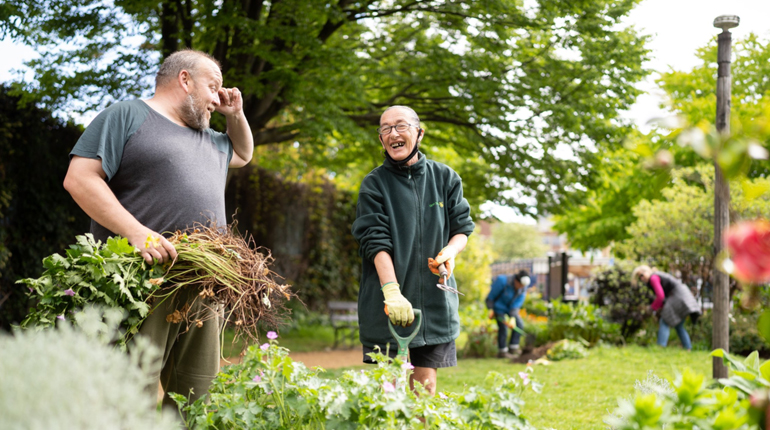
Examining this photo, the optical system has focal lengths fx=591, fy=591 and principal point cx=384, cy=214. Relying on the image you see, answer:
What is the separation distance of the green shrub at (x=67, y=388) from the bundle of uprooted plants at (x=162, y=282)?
2.43 feet

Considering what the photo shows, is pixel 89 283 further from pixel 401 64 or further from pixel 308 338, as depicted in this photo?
pixel 308 338

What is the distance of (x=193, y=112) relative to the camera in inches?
97.7

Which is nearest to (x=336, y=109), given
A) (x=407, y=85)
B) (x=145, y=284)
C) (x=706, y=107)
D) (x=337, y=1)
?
(x=337, y=1)

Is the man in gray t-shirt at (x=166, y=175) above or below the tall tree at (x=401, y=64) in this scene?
below

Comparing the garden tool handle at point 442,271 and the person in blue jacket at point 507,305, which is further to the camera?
the person in blue jacket at point 507,305

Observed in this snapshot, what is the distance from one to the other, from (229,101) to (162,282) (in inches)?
35.5

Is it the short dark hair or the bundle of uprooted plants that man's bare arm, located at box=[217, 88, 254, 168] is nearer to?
the short dark hair

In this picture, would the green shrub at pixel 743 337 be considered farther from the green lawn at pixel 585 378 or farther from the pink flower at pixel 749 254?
the pink flower at pixel 749 254

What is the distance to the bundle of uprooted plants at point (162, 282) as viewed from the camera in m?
1.90

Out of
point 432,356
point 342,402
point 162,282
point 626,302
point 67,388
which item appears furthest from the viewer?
point 626,302

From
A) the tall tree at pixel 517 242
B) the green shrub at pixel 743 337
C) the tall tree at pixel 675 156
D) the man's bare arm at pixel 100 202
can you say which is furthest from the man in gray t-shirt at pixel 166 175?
the tall tree at pixel 517 242

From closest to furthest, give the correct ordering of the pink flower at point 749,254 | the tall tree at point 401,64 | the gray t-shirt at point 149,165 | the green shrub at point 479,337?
the pink flower at point 749,254 < the gray t-shirt at point 149,165 < the tall tree at point 401,64 < the green shrub at point 479,337

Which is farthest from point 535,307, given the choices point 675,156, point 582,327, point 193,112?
point 193,112

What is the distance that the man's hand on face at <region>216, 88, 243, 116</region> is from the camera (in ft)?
8.30
